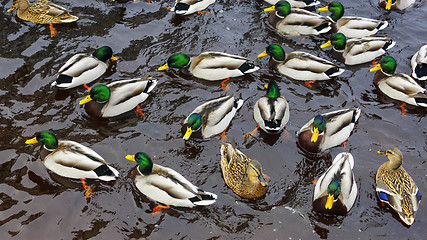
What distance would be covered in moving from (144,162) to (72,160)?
4.02 ft

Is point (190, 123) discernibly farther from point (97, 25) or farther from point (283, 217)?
point (97, 25)

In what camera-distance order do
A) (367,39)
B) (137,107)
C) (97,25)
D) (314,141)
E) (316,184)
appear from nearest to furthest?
(316,184)
(314,141)
(137,107)
(367,39)
(97,25)

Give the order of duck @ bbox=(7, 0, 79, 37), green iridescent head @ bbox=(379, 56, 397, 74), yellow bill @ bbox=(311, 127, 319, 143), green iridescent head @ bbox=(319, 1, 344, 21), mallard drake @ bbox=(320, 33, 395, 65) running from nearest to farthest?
yellow bill @ bbox=(311, 127, 319, 143) < green iridescent head @ bbox=(379, 56, 397, 74) < mallard drake @ bbox=(320, 33, 395, 65) < duck @ bbox=(7, 0, 79, 37) < green iridescent head @ bbox=(319, 1, 344, 21)

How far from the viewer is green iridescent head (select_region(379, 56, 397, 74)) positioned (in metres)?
8.88

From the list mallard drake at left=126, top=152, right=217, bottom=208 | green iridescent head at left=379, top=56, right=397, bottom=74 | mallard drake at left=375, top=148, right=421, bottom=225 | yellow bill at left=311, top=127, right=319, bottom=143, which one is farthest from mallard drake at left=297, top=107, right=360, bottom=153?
mallard drake at left=126, top=152, right=217, bottom=208

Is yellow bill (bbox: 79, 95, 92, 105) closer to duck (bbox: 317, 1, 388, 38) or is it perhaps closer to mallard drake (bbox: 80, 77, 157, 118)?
mallard drake (bbox: 80, 77, 157, 118)

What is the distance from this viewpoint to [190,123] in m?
7.42

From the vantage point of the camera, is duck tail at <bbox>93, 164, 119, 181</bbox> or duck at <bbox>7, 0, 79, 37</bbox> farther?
duck at <bbox>7, 0, 79, 37</bbox>

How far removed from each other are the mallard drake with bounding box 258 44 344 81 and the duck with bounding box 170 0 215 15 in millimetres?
2676

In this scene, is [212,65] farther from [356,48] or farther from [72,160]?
[72,160]

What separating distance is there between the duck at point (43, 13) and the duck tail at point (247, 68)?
173 inches

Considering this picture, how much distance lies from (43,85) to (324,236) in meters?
6.29

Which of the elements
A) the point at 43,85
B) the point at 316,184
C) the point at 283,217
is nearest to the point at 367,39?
the point at 316,184

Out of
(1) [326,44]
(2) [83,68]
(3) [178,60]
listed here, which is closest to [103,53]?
(2) [83,68]
